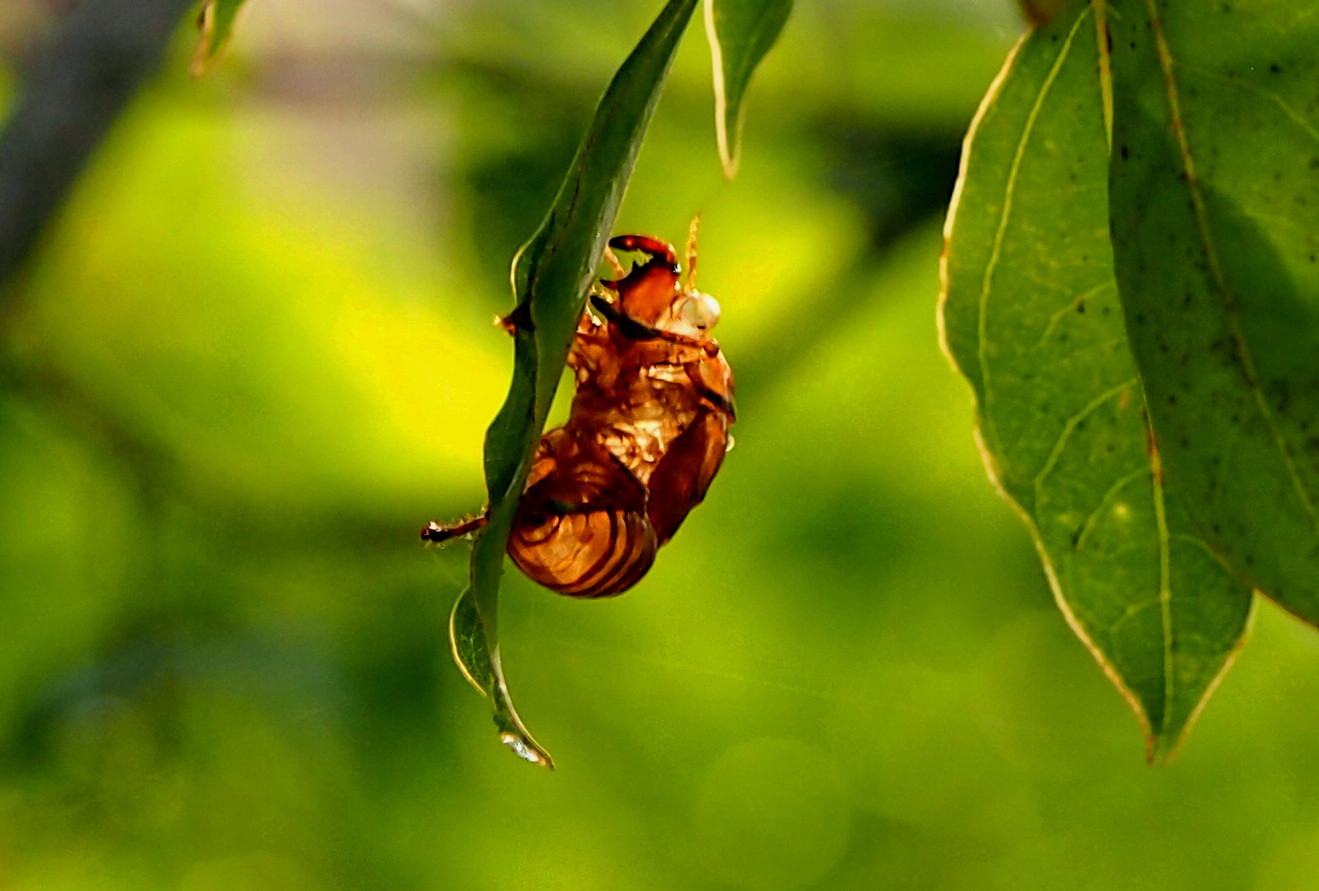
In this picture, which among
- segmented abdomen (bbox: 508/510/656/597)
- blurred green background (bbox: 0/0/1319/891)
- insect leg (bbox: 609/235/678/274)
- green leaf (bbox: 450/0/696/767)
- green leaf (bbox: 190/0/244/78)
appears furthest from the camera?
blurred green background (bbox: 0/0/1319/891)

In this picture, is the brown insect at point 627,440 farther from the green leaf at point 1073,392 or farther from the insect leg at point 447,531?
the green leaf at point 1073,392

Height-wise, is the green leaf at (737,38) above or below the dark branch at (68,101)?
above

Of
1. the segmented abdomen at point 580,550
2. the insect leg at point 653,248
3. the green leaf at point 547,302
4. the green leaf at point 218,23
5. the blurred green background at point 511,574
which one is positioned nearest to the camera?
the green leaf at point 547,302

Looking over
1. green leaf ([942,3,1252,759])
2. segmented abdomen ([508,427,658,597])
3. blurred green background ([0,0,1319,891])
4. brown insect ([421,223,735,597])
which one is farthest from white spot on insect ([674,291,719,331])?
blurred green background ([0,0,1319,891])

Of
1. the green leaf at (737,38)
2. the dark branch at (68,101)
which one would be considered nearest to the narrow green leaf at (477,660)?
the green leaf at (737,38)

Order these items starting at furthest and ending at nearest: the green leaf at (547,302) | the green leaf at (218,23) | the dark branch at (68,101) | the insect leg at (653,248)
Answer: the dark branch at (68,101) → the insect leg at (653,248) → the green leaf at (218,23) → the green leaf at (547,302)

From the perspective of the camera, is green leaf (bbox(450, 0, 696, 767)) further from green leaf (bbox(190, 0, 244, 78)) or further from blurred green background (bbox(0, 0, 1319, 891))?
blurred green background (bbox(0, 0, 1319, 891))

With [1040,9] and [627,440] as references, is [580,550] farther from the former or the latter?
[1040,9]
